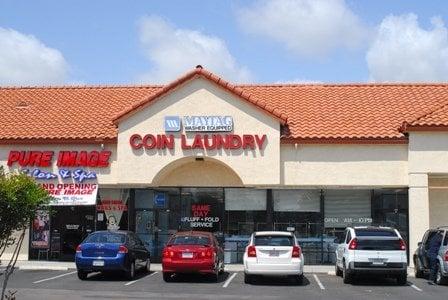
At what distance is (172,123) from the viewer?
25.4 meters

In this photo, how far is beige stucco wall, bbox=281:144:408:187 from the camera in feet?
81.4

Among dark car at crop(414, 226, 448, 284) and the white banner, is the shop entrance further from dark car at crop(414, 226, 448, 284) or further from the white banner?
dark car at crop(414, 226, 448, 284)

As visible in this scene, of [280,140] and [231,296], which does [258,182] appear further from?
[231,296]

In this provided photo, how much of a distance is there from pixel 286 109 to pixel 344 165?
4036 mm

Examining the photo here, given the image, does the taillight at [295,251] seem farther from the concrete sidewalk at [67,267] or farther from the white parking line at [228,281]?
the concrete sidewalk at [67,267]

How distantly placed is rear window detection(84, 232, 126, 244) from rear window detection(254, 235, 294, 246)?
4289mm

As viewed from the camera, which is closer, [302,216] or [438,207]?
[438,207]

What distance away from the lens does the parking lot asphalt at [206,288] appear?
16.6m

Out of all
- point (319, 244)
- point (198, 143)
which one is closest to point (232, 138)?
point (198, 143)

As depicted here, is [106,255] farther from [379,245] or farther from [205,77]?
[205,77]

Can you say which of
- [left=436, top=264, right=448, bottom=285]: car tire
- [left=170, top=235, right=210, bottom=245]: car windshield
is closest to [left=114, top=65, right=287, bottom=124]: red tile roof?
[left=170, top=235, right=210, bottom=245]: car windshield

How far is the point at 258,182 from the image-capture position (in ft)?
81.5

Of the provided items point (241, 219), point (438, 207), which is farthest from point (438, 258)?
point (241, 219)

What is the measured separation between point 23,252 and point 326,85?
15.6 metres
